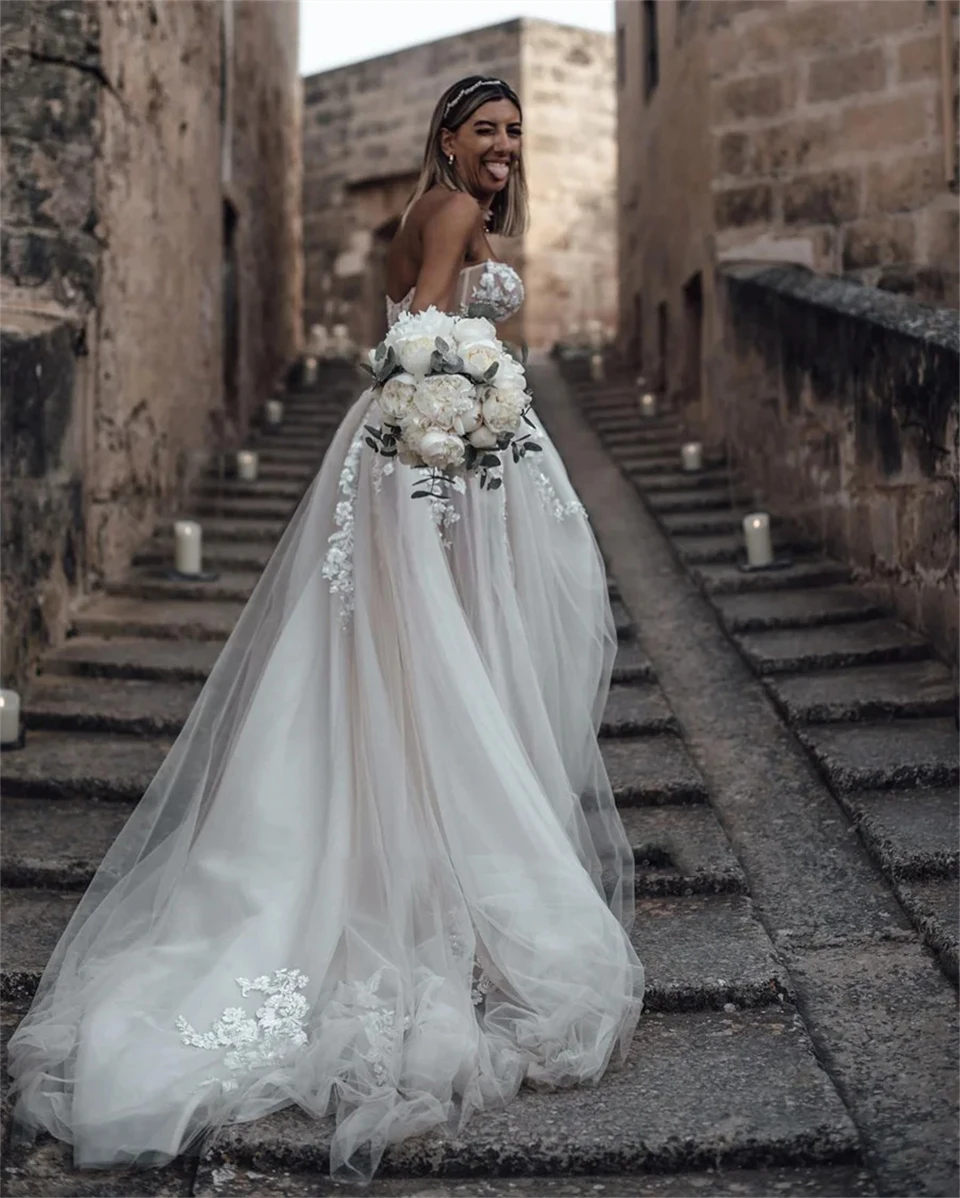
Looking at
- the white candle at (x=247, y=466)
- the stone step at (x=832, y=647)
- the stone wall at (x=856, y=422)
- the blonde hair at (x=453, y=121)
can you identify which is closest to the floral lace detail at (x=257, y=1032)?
the blonde hair at (x=453, y=121)

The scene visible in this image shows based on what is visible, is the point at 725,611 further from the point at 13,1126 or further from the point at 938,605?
the point at 13,1126

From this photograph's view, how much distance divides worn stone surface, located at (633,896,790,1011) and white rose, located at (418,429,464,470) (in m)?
1.16

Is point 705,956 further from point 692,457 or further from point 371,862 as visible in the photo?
point 692,457

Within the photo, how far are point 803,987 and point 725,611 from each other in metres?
2.38

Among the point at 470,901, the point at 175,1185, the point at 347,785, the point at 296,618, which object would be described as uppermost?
the point at 296,618

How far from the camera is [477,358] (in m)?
2.69

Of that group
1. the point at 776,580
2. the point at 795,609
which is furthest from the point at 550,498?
the point at 776,580

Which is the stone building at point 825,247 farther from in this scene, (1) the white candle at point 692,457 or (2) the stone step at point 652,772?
(2) the stone step at point 652,772

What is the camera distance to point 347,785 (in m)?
2.78

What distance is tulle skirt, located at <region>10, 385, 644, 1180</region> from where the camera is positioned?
2359mm

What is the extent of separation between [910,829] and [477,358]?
165 cm

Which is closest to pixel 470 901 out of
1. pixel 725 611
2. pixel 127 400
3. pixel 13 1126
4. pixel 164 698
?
pixel 13 1126

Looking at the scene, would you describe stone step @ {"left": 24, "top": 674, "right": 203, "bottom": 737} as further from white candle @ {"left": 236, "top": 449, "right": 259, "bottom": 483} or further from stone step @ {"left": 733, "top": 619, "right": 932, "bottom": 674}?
white candle @ {"left": 236, "top": 449, "right": 259, "bottom": 483}

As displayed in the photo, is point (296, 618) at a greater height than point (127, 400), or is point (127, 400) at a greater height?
point (127, 400)
